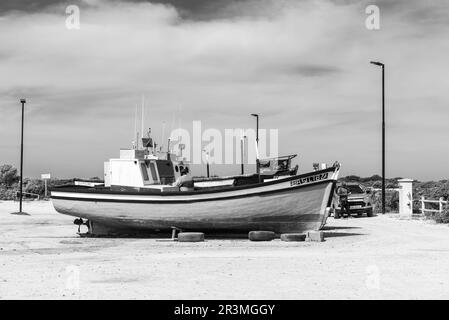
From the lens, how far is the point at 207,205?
18484 millimetres

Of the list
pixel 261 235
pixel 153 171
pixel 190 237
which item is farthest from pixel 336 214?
pixel 190 237

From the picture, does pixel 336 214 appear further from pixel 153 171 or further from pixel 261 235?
pixel 261 235

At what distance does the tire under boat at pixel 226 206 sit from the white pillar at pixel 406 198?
40.0ft

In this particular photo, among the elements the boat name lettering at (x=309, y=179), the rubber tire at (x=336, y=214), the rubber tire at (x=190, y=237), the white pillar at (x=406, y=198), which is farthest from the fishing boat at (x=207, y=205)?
the white pillar at (x=406, y=198)

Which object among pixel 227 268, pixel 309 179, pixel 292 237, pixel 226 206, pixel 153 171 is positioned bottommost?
pixel 227 268

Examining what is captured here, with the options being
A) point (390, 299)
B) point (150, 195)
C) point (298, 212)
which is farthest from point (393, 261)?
point (150, 195)

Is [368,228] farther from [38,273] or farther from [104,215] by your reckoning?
[38,273]

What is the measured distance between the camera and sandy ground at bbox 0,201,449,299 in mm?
9133

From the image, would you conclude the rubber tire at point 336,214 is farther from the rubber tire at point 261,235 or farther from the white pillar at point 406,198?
the rubber tire at point 261,235

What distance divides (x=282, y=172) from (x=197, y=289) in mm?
13703

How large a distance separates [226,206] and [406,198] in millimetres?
14038

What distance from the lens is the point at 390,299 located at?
8477 mm
